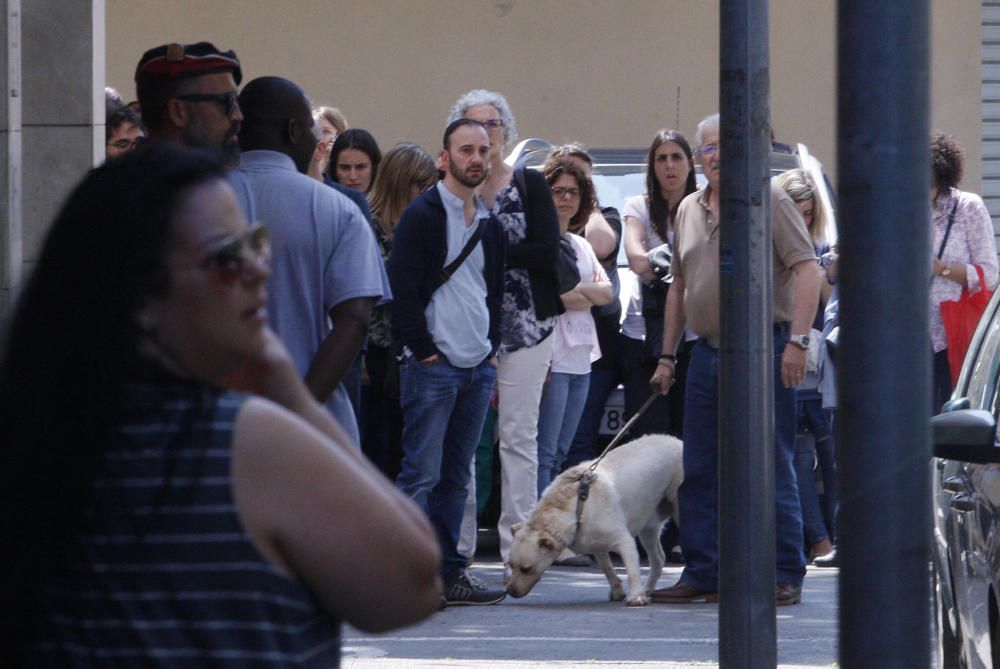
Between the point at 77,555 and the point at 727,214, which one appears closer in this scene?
the point at 77,555

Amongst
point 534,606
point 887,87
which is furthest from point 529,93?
point 887,87

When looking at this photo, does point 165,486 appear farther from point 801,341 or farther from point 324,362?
point 801,341

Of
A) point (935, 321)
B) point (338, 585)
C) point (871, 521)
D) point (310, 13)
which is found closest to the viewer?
point (338, 585)

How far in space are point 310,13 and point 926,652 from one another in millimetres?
15077

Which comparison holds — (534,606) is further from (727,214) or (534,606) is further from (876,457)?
(876,457)

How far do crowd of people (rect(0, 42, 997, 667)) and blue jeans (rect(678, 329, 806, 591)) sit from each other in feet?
0.04

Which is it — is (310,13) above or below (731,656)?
above

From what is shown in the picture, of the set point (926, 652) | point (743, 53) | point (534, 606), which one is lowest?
point (534, 606)

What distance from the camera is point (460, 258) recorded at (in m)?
8.07

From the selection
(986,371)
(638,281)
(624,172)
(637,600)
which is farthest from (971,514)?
(624,172)

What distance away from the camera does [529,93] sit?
58.0 ft

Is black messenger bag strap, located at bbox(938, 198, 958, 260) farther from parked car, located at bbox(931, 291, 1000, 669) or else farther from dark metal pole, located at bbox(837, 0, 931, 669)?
dark metal pole, located at bbox(837, 0, 931, 669)

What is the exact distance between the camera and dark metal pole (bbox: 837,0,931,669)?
9.39 ft

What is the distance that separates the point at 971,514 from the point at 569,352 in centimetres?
463
